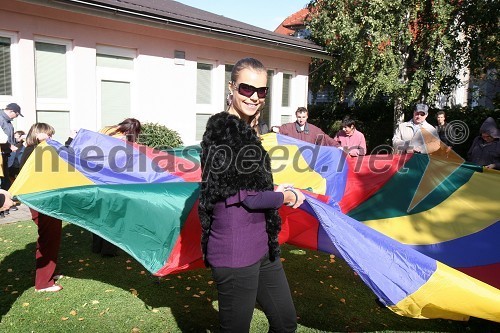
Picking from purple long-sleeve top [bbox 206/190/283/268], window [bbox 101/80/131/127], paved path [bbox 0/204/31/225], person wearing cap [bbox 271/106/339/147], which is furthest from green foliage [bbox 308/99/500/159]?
purple long-sleeve top [bbox 206/190/283/268]

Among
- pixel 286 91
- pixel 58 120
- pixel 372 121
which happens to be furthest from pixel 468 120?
pixel 58 120

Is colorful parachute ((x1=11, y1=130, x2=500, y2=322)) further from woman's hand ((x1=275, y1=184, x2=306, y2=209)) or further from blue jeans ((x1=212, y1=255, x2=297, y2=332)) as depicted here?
blue jeans ((x1=212, y1=255, x2=297, y2=332))

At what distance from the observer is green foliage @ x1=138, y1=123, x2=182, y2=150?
10.1 metres

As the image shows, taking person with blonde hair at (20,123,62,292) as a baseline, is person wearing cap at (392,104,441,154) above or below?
above

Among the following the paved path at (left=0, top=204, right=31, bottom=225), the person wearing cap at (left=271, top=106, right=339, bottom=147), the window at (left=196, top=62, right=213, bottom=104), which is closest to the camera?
Result: the person wearing cap at (left=271, top=106, right=339, bottom=147)

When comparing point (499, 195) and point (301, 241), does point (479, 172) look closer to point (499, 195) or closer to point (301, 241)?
point (499, 195)

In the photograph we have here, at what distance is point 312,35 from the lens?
16172 millimetres

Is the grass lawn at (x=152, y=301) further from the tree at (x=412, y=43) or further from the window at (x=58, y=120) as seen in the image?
the tree at (x=412, y=43)

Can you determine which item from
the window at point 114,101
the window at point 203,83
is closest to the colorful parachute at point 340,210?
the window at point 114,101

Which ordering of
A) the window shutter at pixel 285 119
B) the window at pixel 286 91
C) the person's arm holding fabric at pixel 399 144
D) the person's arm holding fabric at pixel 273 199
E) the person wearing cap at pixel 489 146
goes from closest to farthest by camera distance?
the person's arm holding fabric at pixel 273 199 → the person wearing cap at pixel 489 146 → the person's arm holding fabric at pixel 399 144 → the window shutter at pixel 285 119 → the window at pixel 286 91

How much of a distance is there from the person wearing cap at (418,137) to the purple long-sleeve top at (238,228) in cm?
512

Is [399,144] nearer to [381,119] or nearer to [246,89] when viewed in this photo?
[246,89]

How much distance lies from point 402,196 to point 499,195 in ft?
2.89

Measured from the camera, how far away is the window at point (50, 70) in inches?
344
